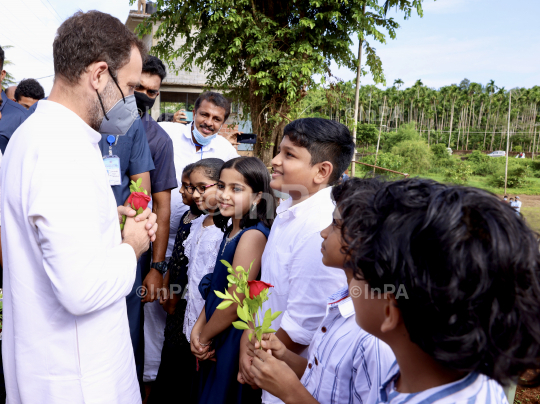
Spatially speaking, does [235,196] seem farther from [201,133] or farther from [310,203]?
[201,133]

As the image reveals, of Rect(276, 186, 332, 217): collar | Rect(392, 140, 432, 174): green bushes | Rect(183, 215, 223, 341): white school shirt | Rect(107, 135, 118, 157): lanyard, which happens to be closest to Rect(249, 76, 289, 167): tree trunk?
Rect(183, 215, 223, 341): white school shirt

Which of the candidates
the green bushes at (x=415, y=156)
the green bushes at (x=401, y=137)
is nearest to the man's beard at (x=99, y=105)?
the green bushes at (x=415, y=156)

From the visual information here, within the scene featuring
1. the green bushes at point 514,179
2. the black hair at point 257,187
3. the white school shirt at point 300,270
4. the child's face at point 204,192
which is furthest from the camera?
the green bushes at point 514,179

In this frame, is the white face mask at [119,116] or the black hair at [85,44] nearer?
the black hair at [85,44]

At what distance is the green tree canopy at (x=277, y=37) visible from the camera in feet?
29.7

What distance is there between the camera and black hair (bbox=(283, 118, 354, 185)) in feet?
7.00

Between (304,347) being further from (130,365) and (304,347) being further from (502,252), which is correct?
(502,252)

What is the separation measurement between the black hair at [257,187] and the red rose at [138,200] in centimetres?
91

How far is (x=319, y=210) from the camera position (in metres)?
1.99

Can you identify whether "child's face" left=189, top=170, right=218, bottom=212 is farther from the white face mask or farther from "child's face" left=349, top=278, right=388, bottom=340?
"child's face" left=349, top=278, right=388, bottom=340

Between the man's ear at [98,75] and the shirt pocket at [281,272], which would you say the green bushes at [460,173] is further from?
the man's ear at [98,75]

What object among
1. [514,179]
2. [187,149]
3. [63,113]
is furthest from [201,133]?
[514,179]

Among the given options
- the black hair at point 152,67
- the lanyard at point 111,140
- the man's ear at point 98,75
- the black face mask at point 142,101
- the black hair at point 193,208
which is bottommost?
the black hair at point 193,208

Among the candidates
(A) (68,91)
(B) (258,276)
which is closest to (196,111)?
(B) (258,276)
